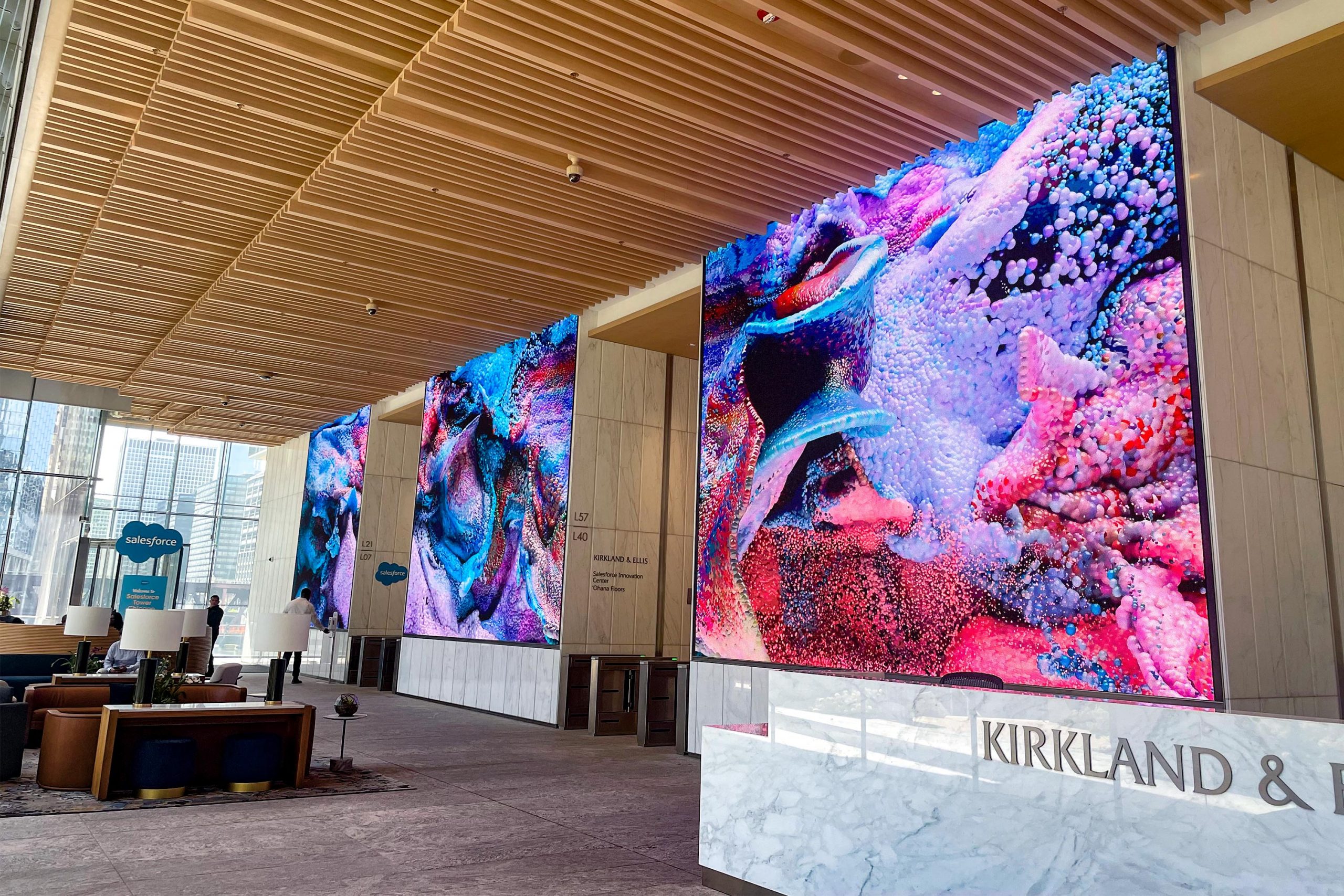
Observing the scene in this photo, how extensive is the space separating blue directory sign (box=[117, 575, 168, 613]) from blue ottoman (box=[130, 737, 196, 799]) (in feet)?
31.3

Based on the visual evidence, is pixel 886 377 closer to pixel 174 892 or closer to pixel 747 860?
pixel 747 860

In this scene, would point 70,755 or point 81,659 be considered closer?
point 70,755

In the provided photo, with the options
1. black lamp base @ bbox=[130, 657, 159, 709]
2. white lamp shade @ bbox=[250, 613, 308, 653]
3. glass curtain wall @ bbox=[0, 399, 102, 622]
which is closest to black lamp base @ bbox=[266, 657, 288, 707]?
white lamp shade @ bbox=[250, 613, 308, 653]

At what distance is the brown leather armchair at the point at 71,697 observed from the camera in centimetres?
822

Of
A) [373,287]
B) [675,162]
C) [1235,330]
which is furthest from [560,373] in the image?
[1235,330]

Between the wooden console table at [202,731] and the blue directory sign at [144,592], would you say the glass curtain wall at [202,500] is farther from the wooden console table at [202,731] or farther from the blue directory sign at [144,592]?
the wooden console table at [202,731]

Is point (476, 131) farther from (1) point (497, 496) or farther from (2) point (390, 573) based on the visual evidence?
(2) point (390, 573)

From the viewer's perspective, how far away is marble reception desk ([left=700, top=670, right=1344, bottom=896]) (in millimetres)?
2814

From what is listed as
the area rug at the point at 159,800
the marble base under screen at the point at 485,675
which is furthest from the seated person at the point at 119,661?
the marble base under screen at the point at 485,675

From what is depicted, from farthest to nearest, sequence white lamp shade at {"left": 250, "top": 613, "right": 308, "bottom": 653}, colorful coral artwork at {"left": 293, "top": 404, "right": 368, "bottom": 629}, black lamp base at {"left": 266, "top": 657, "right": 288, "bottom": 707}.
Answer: colorful coral artwork at {"left": 293, "top": 404, "right": 368, "bottom": 629} → black lamp base at {"left": 266, "top": 657, "right": 288, "bottom": 707} → white lamp shade at {"left": 250, "top": 613, "right": 308, "bottom": 653}

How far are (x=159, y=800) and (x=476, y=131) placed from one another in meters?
5.34

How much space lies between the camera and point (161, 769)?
632 centimetres

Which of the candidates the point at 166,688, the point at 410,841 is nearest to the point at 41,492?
the point at 166,688

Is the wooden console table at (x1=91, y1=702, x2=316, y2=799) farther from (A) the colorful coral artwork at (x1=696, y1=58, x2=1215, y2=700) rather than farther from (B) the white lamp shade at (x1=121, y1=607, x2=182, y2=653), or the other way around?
(A) the colorful coral artwork at (x1=696, y1=58, x2=1215, y2=700)
